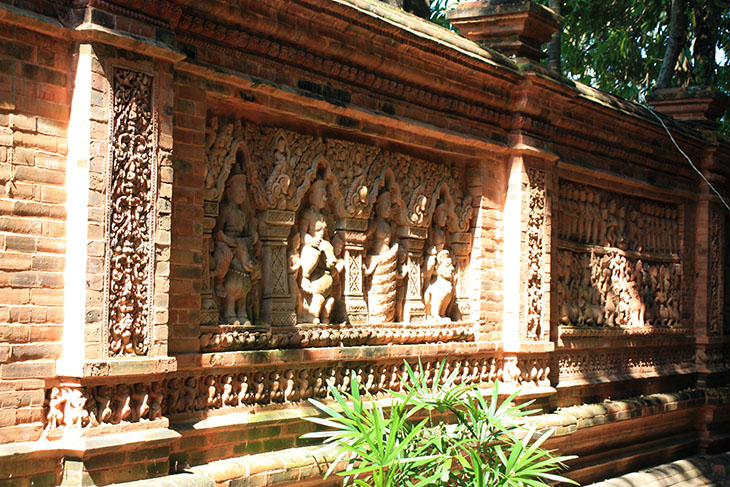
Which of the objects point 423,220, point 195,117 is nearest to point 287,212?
point 195,117

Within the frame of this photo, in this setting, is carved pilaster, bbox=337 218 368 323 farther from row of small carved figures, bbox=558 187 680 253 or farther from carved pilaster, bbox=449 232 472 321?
row of small carved figures, bbox=558 187 680 253

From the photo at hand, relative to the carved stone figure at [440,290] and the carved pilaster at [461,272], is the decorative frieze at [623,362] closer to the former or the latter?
the carved pilaster at [461,272]

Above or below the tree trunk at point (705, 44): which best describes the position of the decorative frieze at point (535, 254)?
below

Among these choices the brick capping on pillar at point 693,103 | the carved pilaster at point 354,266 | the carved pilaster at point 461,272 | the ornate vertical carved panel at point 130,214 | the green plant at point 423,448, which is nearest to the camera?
the ornate vertical carved panel at point 130,214

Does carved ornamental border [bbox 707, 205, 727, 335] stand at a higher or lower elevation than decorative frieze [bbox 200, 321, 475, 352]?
higher

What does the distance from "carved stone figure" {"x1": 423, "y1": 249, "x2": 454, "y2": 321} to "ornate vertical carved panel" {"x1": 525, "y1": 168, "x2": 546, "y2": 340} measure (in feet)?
3.17

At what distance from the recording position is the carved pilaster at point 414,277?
791cm

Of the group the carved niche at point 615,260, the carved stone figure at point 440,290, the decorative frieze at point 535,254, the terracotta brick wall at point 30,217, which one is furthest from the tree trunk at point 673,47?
the terracotta brick wall at point 30,217

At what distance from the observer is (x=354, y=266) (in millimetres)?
7379

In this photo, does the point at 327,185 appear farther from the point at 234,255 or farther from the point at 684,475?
the point at 684,475

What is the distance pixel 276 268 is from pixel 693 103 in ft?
25.2

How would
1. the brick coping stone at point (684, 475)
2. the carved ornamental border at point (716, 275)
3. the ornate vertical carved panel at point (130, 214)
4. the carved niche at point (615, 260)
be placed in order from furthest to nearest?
the carved ornamental border at point (716, 275) → the brick coping stone at point (684, 475) → the carved niche at point (615, 260) → the ornate vertical carved panel at point (130, 214)

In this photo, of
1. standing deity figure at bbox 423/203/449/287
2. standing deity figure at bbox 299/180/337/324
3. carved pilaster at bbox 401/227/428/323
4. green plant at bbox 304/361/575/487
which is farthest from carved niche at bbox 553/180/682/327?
green plant at bbox 304/361/575/487

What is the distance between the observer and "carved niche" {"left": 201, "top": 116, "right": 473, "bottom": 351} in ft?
20.5
